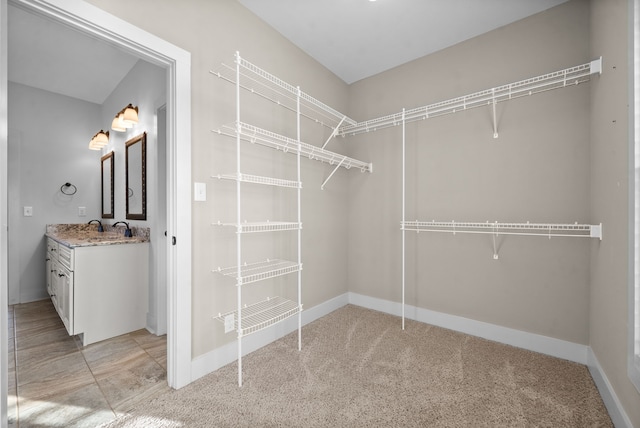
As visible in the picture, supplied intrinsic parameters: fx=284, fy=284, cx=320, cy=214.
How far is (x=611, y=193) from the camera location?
148 centimetres

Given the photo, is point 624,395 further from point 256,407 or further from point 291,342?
point 291,342

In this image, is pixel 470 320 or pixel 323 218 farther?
pixel 323 218

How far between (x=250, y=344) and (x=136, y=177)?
82.5 inches

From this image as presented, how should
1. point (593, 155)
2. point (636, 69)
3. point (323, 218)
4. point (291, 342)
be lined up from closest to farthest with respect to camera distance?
1. point (636, 69)
2. point (593, 155)
3. point (291, 342)
4. point (323, 218)

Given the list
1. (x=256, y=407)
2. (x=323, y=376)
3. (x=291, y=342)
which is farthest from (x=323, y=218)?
(x=256, y=407)

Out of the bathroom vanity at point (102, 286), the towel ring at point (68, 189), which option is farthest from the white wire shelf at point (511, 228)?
the towel ring at point (68, 189)

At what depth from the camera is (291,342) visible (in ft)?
7.36

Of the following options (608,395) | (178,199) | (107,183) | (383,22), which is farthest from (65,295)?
(608,395)

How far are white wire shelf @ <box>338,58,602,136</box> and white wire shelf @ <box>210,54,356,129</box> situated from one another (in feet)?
1.55

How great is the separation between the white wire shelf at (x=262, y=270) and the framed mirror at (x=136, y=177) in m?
1.38

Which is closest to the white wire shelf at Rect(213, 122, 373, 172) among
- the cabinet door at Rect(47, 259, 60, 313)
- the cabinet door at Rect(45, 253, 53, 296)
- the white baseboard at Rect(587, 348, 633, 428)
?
the white baseboard at Rect(587, 348, 633, 428)

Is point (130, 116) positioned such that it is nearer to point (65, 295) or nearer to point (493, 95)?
point (65, 295)

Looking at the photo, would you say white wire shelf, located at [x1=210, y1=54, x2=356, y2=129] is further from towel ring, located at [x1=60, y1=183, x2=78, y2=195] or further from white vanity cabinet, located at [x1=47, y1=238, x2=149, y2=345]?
towel ring, located at [x1=60, y1=183, x2=78, y2=195]

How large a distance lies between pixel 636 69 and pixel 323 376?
2160 mm
